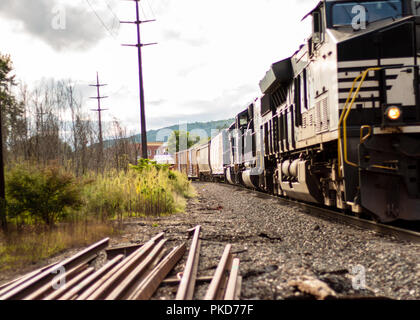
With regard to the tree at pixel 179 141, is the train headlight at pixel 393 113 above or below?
below

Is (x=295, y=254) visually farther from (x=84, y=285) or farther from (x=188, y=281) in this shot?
(x=84, y=285)

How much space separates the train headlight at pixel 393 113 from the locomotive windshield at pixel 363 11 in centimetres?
197

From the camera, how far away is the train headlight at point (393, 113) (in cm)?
633

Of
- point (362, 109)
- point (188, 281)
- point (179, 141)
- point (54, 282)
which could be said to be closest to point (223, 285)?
point (188, 281)

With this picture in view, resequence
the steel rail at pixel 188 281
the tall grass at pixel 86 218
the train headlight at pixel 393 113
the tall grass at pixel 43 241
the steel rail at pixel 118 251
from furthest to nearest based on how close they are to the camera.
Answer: the train headlight at pixel 393 113, the tall grass at pixel 86 218, the tall grass at pixel 43 241, the steel rail at pixel 118 251, the steel rail at pixel 188 281

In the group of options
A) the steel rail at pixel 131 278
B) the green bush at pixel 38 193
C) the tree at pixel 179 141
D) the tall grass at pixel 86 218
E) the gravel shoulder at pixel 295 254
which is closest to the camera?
the steel rail at pixel 131 278

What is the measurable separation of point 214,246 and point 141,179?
20.5ft

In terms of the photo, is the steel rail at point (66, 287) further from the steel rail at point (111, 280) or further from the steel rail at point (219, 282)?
the steel rail at point (219, 282)

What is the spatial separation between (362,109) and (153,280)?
15.8 ft

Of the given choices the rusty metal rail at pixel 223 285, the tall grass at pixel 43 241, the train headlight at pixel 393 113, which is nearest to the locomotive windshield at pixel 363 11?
the train headlight at pixel 393 113

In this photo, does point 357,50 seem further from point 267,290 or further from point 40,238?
point 40,238

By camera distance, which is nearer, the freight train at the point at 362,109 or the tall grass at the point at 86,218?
the tall grass at the point at 86,218

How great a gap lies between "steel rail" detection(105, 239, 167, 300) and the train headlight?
4030 mm

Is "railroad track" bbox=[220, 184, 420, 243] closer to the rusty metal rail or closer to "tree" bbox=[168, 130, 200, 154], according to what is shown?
the rusty metal rail
